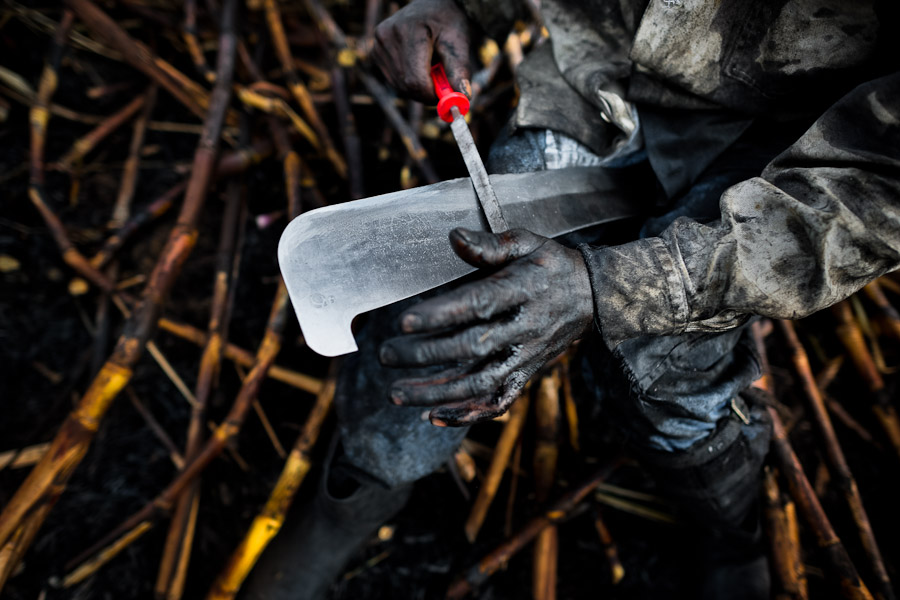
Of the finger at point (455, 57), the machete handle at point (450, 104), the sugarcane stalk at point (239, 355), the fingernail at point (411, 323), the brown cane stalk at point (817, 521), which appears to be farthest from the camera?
the sugarcane stalk at point (239, 355)

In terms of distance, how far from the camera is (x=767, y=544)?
144cm

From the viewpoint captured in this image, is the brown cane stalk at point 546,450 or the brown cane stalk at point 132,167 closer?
the brown cane stalk at point 546,450

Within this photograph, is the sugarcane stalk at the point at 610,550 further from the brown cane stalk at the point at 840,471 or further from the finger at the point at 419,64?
the finger at the point at 419,64

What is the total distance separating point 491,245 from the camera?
27.8 inches

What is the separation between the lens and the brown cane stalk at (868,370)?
1.67 metres

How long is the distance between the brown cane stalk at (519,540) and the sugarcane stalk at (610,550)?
16cm

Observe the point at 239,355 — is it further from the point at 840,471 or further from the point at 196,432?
the point at 840,471

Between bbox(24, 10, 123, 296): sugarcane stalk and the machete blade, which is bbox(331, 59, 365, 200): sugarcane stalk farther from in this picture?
→ bbox(24, 10, 123, 296): sugarcane stalk

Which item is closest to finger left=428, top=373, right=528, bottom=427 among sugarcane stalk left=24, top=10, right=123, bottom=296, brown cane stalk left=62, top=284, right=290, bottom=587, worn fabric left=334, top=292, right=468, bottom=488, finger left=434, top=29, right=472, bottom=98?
worn fabric left=334, top=292, right=468, bottom=488

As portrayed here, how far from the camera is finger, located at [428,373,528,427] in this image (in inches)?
Answer: 28.5

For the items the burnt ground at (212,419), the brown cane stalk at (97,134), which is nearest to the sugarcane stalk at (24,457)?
the burnt ground at (212,419)

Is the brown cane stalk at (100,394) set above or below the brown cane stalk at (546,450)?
above

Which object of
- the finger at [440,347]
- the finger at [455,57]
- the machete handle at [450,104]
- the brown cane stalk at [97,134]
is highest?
the brown cane stalk at [97,134]

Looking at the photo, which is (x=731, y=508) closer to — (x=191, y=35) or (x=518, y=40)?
(x=518, y=40)
